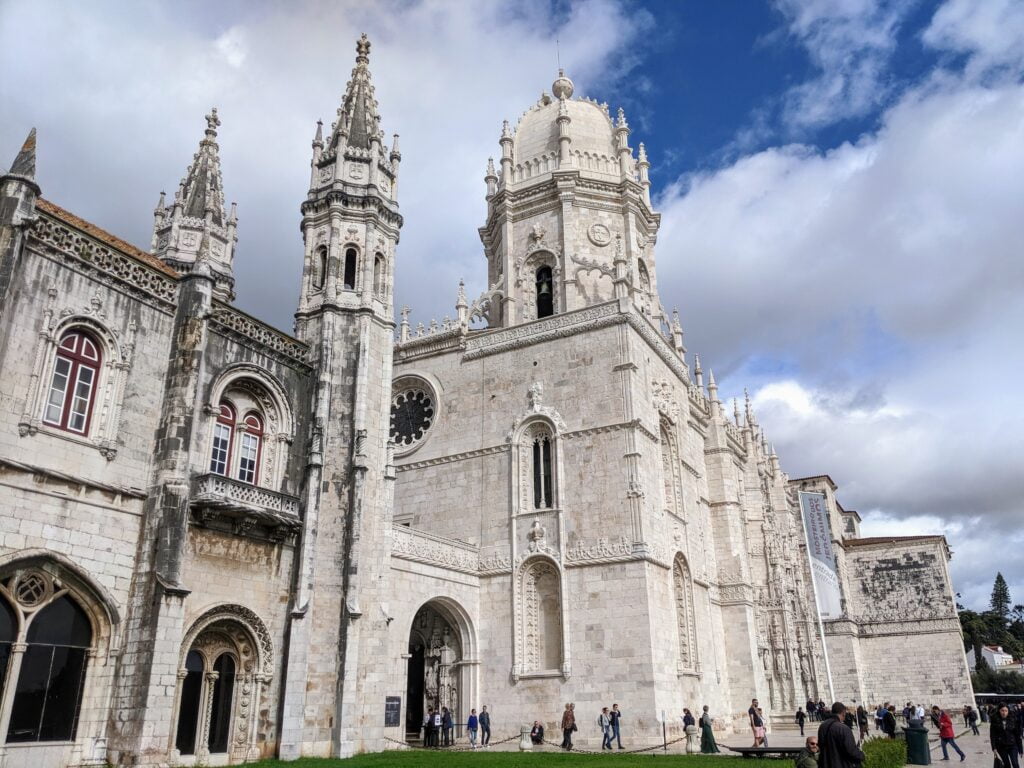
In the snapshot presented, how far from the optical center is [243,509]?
56.3 ft

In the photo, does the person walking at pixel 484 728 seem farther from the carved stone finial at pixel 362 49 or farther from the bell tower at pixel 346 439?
the carved stone finial at pixel 362 49

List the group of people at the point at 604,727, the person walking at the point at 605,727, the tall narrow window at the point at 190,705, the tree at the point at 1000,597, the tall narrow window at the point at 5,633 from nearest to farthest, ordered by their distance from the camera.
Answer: the tall narrow window at the point at 5,633 < the tall narrow window at the point at 190,705 < the person walking at the point at 605,727 < the group of people at the point at 604,727 < the tree at the point at 1000,597

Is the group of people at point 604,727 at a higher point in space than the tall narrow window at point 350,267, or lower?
lower

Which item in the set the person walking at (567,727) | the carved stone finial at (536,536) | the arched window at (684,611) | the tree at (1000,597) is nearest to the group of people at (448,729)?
the person walking at (567,727)

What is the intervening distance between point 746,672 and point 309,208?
23.5m

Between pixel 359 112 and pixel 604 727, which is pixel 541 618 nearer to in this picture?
pixel 604 727

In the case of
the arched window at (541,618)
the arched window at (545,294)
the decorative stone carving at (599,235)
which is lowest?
the arched window at (541,618)

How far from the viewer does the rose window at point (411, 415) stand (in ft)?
101

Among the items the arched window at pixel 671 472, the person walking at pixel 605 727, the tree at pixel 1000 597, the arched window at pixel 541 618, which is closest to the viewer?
the person walking at pixel 605 727

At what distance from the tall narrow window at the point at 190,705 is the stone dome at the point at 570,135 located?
24.4 meters

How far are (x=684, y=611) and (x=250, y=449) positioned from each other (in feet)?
54.2

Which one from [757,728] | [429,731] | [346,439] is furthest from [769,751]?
→ [346,439]

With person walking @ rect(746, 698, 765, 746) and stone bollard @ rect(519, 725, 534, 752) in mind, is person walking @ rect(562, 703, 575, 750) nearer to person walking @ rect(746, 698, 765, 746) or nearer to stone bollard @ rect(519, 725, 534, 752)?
stone bollard @ rect(519, 725, 534, 752)

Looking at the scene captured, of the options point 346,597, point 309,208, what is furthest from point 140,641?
point 309,208
